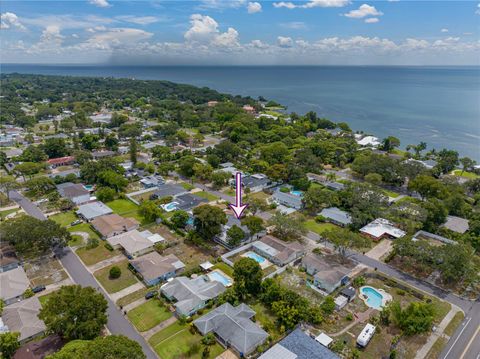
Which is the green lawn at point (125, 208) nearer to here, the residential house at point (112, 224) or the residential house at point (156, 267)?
the residential house at point (112, 224)

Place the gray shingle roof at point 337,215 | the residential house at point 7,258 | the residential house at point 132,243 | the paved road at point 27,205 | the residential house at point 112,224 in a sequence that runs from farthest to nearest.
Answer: the paved road at point 27,205
the gray shingle roof at point 337,215
the residential house at point 112,224
the residential house at point 132,243
the residential house at point 7,258

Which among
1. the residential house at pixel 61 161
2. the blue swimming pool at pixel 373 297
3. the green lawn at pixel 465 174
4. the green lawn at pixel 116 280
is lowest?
the blue swimming pool at pixel 373 297

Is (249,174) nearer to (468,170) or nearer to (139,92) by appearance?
(468,170)

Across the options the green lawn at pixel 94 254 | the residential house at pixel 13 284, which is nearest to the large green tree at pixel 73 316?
the residential house at pixel 13 284

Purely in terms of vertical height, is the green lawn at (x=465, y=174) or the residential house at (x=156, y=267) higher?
the green lawn at (x=465, y=174)

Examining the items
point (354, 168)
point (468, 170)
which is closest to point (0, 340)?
point (354, 168)

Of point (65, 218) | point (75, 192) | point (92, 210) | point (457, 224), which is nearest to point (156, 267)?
point (92, 210)

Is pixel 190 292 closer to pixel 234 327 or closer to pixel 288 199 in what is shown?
pixel 234 327
